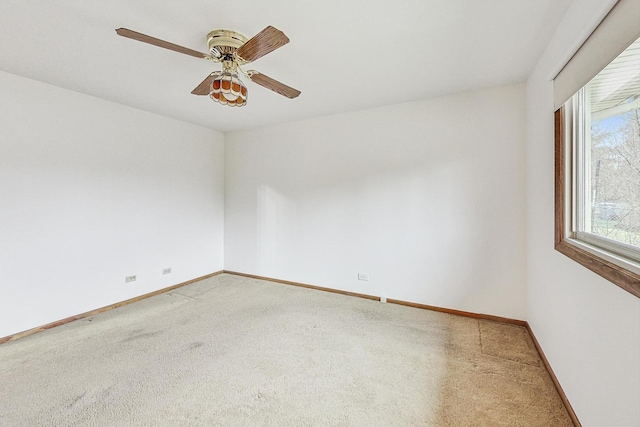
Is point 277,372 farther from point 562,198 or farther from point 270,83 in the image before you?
point 562,198

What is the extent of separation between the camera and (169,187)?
3.78 metres

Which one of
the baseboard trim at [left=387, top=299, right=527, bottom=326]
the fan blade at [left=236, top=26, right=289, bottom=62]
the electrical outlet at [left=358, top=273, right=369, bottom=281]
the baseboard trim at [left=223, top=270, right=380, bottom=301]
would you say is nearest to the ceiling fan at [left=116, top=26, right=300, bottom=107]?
the fan blade at [left=236, top=26, right=289, bottom=62]

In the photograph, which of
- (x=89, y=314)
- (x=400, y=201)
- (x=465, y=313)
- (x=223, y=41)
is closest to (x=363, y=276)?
(x=400, y=201)

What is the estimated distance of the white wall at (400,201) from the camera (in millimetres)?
2705

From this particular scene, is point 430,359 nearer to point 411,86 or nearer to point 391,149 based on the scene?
point 391,149

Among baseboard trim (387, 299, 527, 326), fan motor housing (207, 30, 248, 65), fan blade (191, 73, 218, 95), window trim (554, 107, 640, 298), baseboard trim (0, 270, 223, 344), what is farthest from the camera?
baseboard trim (387, 299, 527, 326)

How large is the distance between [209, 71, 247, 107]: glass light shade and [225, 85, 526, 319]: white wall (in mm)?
1873

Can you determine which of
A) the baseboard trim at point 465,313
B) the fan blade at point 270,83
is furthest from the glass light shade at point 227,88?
the baseboard trim at point 465,313

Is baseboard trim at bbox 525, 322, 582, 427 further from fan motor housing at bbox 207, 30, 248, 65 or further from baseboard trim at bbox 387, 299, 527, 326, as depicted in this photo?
fan motor housing at bbox 207, 30, 248, 65

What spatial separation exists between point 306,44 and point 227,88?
661 mm

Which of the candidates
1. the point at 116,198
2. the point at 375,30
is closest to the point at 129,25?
the point at 375,30

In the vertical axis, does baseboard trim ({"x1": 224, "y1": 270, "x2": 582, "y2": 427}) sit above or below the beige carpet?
above

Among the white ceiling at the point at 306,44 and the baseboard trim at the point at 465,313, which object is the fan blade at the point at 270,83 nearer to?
the white ceiling at the point at 306,44

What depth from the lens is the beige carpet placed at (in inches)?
61.7
